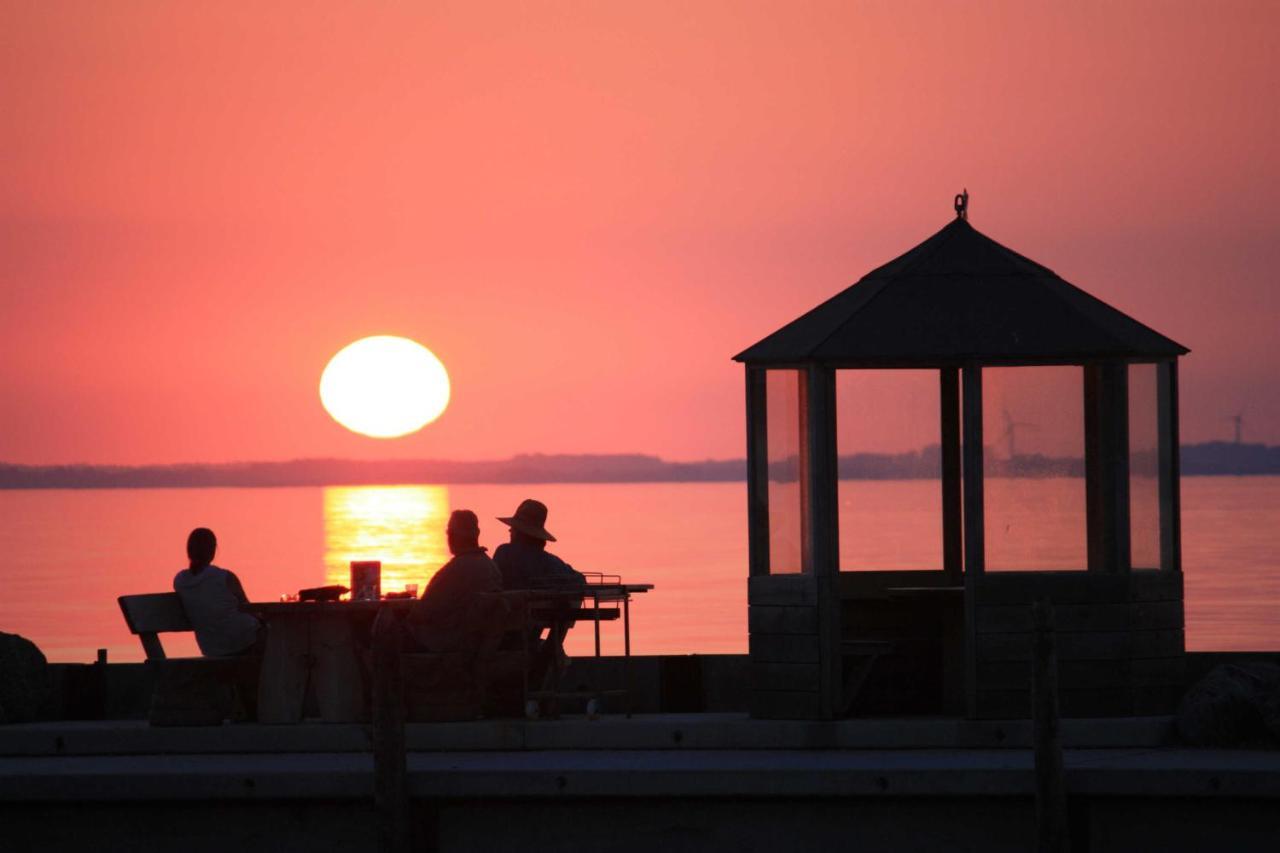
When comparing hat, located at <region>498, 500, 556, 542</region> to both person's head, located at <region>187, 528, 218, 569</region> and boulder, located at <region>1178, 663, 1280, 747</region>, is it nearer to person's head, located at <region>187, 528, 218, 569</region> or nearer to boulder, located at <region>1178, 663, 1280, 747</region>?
person's head, located at <region>187, 528, 218, 569</region>

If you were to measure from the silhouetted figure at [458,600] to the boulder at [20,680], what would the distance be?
2538 mm

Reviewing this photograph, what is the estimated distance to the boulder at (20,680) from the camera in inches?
574

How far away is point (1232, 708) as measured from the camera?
42.4 ft

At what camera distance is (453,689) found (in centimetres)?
1365

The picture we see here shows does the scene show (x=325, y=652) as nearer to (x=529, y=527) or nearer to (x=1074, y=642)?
(x=529, y=527)

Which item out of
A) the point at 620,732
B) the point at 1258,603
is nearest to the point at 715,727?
the point at 620,732

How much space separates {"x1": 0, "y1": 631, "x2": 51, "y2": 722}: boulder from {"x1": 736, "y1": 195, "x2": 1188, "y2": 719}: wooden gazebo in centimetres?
439

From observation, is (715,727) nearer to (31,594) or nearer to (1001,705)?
(1001,705)

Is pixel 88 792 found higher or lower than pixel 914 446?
lower

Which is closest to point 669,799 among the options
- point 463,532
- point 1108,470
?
point 463,532

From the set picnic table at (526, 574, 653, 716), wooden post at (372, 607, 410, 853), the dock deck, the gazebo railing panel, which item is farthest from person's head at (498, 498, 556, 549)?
the gazebo railing panel

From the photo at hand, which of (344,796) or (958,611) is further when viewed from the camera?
(958,611)

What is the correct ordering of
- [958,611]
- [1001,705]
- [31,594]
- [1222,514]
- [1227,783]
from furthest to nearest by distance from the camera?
1. [1222,514]
2. [31,594]
3. [958,611]
4. [1001,705]
5. [1227,783]

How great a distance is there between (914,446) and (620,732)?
2.81 metres
